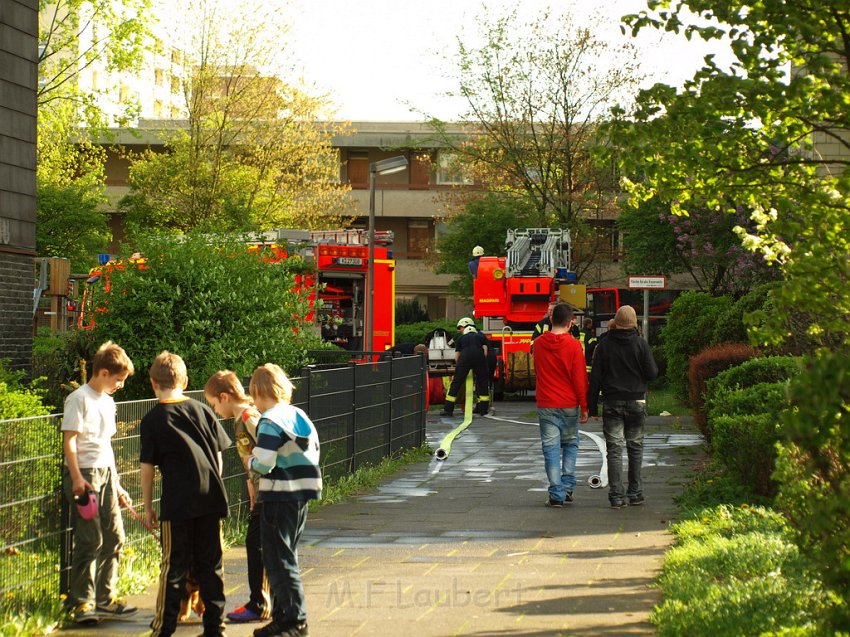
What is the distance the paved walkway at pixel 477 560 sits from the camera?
676cm

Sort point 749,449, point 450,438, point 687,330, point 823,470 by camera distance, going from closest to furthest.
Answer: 1. point 823,470
2. point 749,449
3. point 450,438
4. point 687,330

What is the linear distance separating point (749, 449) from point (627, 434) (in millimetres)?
1283

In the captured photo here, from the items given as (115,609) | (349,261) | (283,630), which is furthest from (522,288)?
(283,630)

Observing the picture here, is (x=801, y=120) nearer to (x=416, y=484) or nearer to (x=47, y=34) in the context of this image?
(x=416, y=484)

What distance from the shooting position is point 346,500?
1202 centimetres

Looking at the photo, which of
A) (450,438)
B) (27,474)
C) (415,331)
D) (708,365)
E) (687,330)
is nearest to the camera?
(27,474)

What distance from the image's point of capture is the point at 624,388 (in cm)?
1171

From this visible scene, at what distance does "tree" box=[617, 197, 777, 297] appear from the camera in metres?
32.7

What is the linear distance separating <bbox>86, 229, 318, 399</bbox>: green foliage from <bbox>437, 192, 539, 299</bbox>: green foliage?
27.7 m

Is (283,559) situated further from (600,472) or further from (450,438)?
(450,438)

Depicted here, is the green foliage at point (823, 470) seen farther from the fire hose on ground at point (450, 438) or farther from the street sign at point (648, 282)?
the street sign at point (648, 282)

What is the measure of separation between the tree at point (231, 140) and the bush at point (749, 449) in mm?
24902

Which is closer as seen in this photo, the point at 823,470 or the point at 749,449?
the point at 823,470

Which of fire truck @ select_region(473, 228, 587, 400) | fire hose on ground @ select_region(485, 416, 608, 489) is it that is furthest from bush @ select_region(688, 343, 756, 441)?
fire truck @ select_region(473, 228, 587, 400)
